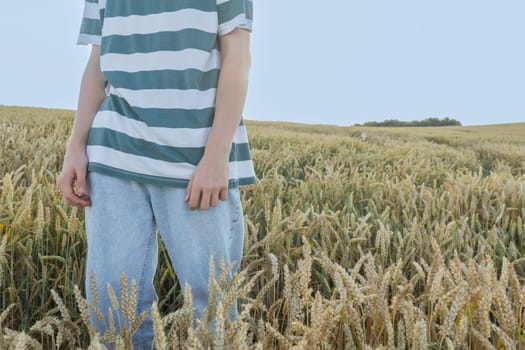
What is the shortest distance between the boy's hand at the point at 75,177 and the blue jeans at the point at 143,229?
0.02 meters

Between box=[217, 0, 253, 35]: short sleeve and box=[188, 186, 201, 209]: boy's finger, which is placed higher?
→ box=[217, 0, 253, 35]: short sleeve

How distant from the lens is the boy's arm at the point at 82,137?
1219mm

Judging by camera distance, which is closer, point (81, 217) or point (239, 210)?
point (239, 210)

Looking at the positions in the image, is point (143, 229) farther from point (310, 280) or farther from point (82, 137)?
point (310, 280)

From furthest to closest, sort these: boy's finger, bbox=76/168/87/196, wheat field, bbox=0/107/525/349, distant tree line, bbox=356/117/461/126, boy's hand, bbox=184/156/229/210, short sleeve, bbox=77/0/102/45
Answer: distant tree line, bbox=356/117/461/126 < short sleeve, bbox=77/0/102/45 < boy's finger, bbox=76/168/87/196 < boy's hand, bbox=184/156/229/210 < wheat field, bbox=0/107/525/349

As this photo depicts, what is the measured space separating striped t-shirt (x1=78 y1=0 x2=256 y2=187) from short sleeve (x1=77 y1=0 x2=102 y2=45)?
14 centimetres

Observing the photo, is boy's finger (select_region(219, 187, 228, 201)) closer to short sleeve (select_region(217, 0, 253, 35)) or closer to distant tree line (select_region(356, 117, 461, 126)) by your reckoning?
short sleeve (select_region(217, 0, 253, 35))

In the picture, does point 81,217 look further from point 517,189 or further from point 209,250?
point 517,189

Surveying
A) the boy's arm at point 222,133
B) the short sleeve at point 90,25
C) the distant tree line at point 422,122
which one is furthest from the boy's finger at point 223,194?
the distant tree line at point 422,122

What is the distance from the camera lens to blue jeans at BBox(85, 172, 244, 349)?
1.16m

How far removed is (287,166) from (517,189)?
1.63m

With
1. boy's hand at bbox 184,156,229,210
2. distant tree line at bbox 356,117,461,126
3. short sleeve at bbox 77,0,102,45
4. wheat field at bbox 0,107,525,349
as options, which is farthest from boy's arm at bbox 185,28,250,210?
distant tree line at bbox 356,117,461,126

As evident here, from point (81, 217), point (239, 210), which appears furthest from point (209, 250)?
point (81, 217)

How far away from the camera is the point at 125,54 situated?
1.23m
